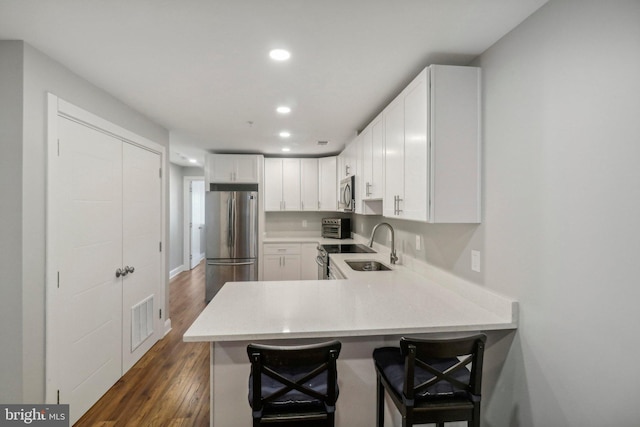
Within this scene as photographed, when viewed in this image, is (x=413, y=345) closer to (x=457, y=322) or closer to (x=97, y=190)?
(x=457, y=322)

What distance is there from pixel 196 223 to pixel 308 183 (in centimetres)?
363

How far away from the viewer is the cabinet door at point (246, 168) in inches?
182

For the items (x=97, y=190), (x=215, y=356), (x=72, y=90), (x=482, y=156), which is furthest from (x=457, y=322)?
(x=72, y=90)

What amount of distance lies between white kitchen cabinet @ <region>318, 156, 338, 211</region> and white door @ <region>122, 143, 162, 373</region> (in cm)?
249

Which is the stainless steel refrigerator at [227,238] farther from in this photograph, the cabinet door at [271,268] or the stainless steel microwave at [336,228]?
the stainless steel microwave at [336,228]

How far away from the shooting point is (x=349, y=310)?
1598 mm

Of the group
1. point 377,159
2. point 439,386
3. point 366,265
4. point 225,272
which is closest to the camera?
point 439,386

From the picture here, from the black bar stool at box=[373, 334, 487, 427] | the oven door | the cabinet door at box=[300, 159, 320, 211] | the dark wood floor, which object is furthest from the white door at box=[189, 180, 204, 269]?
the black bar stool at box=[373, 334, 487, 427]

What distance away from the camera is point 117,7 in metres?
1.31

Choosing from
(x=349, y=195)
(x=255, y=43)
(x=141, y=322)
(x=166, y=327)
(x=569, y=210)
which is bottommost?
(x=166, y=327)

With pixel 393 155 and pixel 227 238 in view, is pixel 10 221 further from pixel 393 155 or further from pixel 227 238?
pixel 227 238

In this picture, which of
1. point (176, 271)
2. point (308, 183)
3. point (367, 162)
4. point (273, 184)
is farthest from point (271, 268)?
point (176, 271)

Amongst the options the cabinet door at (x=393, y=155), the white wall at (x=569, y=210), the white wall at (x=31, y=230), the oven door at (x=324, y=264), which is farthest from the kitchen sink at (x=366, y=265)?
the white wall at (x=31, y=230)

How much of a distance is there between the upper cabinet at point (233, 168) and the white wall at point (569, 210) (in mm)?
3644
